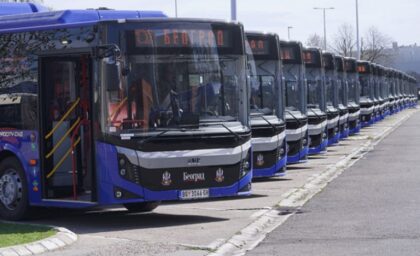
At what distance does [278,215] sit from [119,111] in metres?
3.36

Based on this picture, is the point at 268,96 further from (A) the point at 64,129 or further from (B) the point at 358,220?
(A) the point at 64,129

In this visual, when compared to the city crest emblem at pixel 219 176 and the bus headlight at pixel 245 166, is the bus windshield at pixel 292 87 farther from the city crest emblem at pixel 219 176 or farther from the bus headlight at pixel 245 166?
the city crest emblem at pixel 219 176

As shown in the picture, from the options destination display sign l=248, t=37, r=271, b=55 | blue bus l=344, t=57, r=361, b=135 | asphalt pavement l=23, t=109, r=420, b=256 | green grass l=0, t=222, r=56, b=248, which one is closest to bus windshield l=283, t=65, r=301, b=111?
destination display sign l=248, t=37, r=271, b=55

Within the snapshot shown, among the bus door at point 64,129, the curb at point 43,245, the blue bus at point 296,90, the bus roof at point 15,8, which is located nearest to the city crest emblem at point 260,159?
the blue bus at point 296,90

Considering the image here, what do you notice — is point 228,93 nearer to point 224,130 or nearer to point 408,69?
point 224,130

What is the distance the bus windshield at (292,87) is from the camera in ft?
73.2

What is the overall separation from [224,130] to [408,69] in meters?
144

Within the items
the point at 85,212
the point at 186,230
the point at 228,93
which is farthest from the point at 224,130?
the point at 85,212

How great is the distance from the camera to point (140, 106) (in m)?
12.8

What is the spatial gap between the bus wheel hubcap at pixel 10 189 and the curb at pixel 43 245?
244 cm

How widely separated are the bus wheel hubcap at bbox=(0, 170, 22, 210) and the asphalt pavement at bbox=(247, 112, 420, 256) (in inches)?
168

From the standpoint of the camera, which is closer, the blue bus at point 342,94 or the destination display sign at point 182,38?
the destination display sign at point 182,38

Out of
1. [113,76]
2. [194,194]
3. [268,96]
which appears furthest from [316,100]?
[113,76]

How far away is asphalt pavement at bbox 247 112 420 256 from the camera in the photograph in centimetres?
1072
